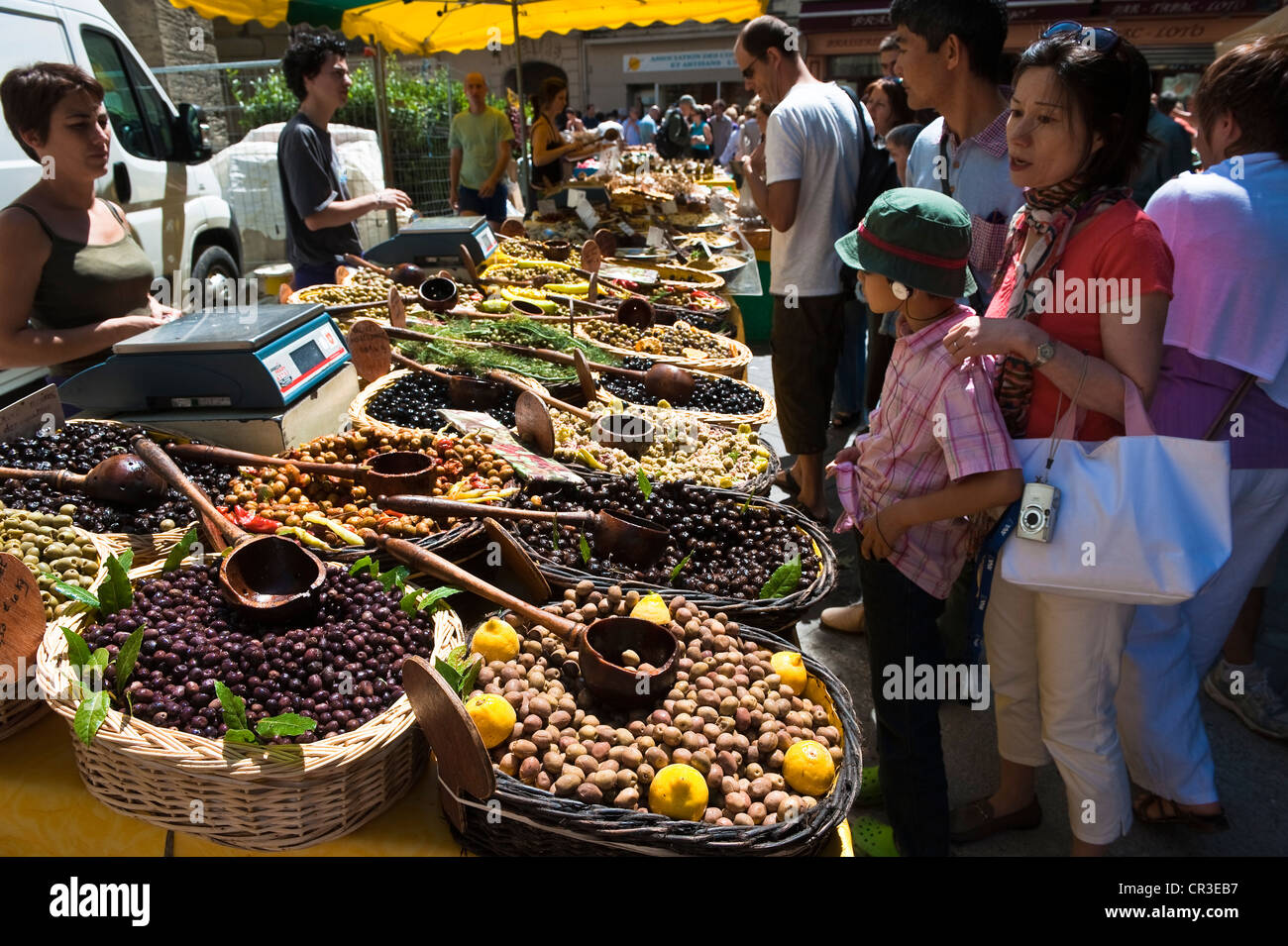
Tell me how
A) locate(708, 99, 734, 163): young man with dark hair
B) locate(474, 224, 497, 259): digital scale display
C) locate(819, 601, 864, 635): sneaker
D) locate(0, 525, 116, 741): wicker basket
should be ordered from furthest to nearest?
locate(708, 99, 734, 163): young man with dark hair, locate(474, 224, 497, 259): digital scale display, locate(819, 601, 864, 635): sneaker, locate(0, 525, 116, 741): wicker basket

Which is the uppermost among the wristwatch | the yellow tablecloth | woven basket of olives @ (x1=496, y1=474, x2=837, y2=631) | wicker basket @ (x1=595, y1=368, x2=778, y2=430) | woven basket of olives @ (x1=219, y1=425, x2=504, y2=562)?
the wristwatch

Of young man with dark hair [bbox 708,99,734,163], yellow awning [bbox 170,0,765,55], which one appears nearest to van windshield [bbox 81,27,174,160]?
yellow awning [bbox 170,0,765,55]

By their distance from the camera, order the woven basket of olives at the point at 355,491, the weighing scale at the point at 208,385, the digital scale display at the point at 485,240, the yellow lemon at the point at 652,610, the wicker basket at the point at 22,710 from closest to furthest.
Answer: the wicker basket at the point at 22,710 < the yellow lemon at the point at 652,610 < the woven basket of olives at the point at 355,491 < the weighing scale at the point at 208,385 < the digital scale display at the point at 485,240

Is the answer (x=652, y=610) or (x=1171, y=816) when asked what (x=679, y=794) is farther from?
(x=1171, y=816)

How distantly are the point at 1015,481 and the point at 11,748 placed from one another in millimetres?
2252

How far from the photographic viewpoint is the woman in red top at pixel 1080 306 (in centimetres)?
177

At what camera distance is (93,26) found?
5582 millimetres

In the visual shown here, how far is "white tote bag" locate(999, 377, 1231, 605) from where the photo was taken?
5.75ft

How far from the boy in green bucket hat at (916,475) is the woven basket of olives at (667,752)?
258 millimetres

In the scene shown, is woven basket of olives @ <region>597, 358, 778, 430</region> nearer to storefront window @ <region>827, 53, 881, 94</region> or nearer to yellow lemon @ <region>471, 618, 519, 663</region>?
yellow lemon @ <region>471, 618, 519, 663</region>

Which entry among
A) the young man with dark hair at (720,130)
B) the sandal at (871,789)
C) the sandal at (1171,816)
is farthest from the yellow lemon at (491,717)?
the young man with dark hair at (720,130)

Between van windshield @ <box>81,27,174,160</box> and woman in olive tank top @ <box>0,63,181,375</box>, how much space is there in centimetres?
315

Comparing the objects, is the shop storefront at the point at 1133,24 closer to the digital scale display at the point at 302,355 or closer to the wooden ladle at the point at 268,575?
the digital scale display at the point at 302,355
